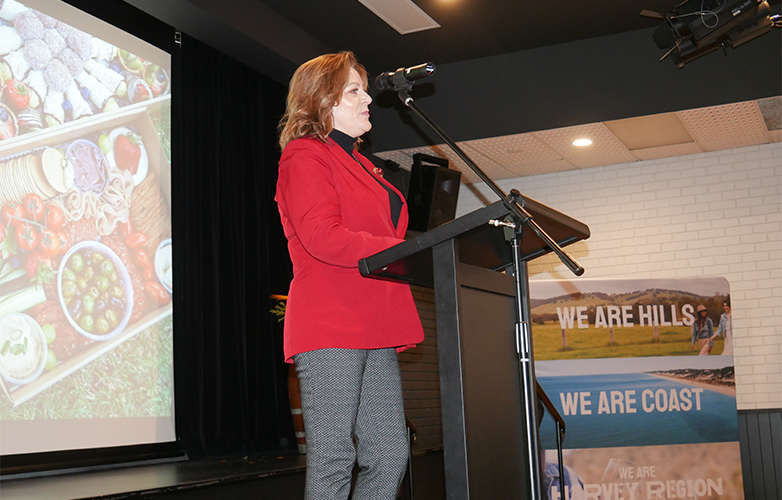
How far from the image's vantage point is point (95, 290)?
340cm

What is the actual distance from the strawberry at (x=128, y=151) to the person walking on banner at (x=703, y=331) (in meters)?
3.51

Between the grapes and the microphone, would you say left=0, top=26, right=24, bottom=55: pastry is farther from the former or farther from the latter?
the microphone

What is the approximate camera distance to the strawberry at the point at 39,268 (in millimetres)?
3098

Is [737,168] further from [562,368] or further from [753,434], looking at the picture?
[562,368]

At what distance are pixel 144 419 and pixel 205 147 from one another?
Result: 5.43 feet

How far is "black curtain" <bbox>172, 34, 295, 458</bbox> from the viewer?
4035 millimetres

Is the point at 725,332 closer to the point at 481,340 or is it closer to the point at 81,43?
the point at 481,340

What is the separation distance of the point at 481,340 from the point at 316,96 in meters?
0.66

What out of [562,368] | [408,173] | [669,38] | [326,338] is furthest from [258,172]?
[326,338]

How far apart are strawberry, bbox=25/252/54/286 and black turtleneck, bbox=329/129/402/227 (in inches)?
83.3

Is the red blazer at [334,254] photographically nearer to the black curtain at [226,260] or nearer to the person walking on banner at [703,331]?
the black curtain at [226,260]

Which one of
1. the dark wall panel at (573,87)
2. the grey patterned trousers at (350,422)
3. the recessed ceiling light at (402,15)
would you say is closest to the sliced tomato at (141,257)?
the recessed ceiling light at (402,15)

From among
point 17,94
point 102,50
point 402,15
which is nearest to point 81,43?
point 102,50

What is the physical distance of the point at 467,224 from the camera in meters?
1.21
